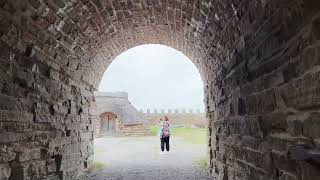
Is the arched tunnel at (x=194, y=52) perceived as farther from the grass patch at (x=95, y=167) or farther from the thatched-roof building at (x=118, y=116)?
the thatched-roof building at (x=118, y=116)

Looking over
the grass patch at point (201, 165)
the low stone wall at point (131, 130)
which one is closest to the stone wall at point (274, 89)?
the grass patch at point (201, 165)

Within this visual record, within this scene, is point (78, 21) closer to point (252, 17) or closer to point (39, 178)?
point (39, 178)

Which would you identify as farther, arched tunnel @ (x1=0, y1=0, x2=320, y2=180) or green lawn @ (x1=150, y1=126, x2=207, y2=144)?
green lawn @ (x1=150, y1=126, x2=207, y2=144)

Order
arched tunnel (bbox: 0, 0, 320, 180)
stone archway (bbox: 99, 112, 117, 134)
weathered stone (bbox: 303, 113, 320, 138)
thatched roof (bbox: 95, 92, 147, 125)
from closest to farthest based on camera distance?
weathered stone (bbox: 303, 113, 320, 138), arched tunnel (bbox: 0, 0, 320, 180), thatched roof (bbox: 95, 92, 147, 125), stone archway (bbox: 99, 112, 117, 134)

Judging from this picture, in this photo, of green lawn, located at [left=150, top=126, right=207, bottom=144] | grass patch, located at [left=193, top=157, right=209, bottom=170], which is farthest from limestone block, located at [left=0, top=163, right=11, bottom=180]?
green lawn, located at [left=150, top=126, right=207, bottom=144]

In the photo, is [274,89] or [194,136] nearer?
[274,89]

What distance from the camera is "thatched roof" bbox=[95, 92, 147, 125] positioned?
88.3ft

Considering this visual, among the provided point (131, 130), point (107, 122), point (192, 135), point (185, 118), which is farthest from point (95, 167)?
point (185, 118)

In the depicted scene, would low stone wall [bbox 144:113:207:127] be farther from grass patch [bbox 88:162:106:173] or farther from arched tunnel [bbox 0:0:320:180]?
arched tunnel [bbox 0:0:320:180]

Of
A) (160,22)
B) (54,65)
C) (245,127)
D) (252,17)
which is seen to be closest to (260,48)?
(252,17)

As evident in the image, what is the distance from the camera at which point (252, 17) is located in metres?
3.83

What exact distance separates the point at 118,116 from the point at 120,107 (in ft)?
4.01

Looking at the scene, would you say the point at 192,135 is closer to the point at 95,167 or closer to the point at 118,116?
the point at 118,116

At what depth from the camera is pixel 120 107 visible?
2831cm
